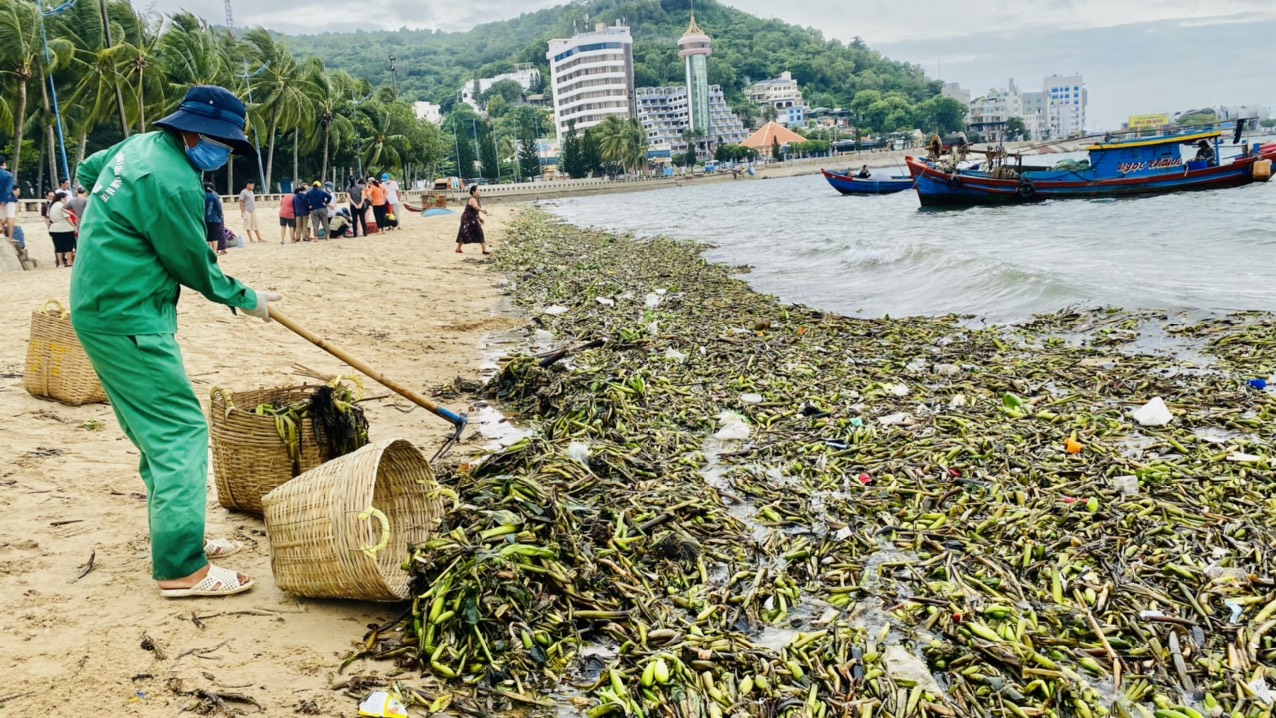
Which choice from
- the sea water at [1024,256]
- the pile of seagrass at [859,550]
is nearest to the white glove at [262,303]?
the pile of seagrass at [859,550]

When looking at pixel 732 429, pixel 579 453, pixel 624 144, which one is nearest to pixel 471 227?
pixel 732 429

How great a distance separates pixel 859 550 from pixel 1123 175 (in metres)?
34.7

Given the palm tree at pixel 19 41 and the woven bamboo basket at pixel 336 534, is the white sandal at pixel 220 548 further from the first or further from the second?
the palm tree at pixel 19 41

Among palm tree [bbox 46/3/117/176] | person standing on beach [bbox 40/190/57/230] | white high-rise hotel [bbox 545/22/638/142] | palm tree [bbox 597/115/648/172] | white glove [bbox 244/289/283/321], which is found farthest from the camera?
white high-rise hotel [bbox 545/22/638/142]

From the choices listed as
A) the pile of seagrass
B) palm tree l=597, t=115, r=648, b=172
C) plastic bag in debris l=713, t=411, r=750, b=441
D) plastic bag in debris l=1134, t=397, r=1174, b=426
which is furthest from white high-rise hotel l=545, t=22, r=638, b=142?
plastic bag in debris l=1134, t=397, r=1174, b=426

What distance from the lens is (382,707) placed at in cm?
316

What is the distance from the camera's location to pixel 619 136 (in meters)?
122

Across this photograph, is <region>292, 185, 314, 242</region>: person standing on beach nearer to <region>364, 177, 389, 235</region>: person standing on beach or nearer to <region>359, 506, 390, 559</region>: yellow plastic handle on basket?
<region>364, 177, 389, 235</region>: person standing on beach

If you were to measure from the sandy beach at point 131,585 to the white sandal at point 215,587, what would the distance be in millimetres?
40

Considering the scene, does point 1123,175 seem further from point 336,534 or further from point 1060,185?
point 336,534

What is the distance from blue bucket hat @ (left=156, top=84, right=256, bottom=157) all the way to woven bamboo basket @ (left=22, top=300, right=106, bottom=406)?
136 inches

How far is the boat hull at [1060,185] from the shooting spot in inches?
1307

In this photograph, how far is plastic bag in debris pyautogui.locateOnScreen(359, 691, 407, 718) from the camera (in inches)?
124

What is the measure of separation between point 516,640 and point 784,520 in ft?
6.66
